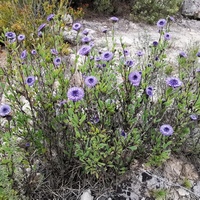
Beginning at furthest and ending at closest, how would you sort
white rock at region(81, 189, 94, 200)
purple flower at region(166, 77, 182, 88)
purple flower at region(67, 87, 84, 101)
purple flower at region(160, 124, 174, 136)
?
1. white rock at region(81, 189, 94, 200)
2. purple flower at region(160, 124, 174, 136)
3. purple flower at region(166, 77, 182, 88)
4. purple flower at region(67, 87, 84, 101)

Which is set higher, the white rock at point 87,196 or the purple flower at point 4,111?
the purple flower at point 4,111

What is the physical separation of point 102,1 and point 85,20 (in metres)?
0.63

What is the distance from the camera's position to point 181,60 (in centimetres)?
214

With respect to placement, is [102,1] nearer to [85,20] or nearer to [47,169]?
[85,20]

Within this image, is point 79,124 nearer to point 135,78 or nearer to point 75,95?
point 75,95

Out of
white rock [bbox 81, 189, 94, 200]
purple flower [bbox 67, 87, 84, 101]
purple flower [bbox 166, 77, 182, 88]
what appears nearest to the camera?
purple flower [bbox 67, 87, 84, 101]

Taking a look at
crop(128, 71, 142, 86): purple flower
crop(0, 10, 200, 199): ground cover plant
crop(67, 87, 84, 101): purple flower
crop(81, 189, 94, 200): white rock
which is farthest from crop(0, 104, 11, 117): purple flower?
crop(81, 189, 94, 200): white rock

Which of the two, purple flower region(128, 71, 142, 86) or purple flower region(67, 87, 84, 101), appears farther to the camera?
purple flower region(128, 71, 142, 86)

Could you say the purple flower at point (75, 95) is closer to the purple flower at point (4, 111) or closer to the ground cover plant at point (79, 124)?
the ground cover plant at point (79, 124)

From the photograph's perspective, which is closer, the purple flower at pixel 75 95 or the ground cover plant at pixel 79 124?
the purple flower at pixel 75 95

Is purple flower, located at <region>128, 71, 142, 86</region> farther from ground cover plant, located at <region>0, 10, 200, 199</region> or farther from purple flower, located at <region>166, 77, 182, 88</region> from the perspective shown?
purple flower, located at <region>166, 77, 182, 88</region>

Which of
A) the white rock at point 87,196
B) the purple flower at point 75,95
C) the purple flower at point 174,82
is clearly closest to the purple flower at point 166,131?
the purple flower at point 174,82

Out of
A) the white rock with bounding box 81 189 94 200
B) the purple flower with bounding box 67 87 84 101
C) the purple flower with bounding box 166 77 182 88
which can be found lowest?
the white rock with bounding box 81 189 94 200

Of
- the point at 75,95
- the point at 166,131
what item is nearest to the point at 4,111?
the point at 75,95
